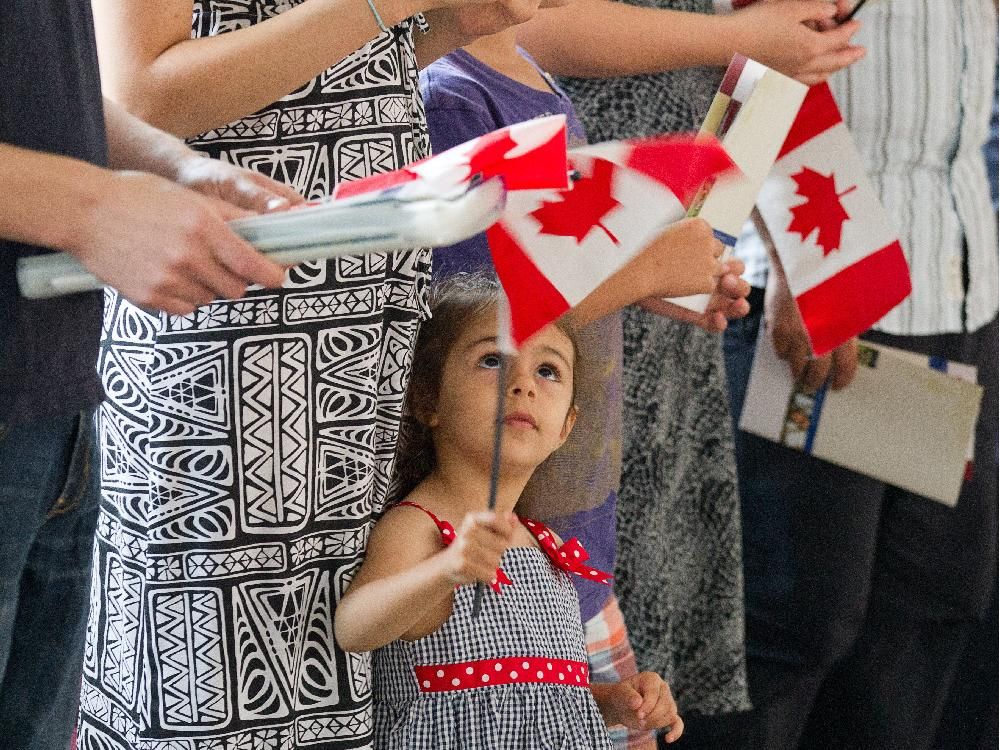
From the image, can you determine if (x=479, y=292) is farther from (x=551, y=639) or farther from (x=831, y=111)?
(x=831, y=111)

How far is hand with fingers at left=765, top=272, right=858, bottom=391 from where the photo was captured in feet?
6.34

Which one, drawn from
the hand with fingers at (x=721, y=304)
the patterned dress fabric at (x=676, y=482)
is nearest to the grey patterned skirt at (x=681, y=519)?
the patterned dress fabric at (x=676, y=482)

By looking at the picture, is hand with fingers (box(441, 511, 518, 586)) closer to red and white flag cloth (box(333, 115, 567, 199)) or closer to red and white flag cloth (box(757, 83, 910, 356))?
red and white flag cloth (box(333, 115, 567, 199))

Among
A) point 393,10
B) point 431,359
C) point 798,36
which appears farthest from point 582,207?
point 798,36

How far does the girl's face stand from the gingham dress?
0.30 ft

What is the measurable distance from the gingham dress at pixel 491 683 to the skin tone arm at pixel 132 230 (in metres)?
0.50

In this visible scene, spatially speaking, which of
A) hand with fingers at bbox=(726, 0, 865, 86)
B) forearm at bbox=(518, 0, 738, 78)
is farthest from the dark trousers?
forearm at bbox=(518, 0, 738, 78)

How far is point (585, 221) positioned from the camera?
1.02 m

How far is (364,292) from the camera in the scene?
41.2 inches

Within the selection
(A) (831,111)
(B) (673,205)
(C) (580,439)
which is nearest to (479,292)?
(C) (580,439)

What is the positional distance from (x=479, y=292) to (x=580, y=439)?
0.20m

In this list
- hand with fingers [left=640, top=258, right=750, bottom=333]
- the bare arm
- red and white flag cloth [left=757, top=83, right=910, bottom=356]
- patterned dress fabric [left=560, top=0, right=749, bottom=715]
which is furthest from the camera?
the bare arm

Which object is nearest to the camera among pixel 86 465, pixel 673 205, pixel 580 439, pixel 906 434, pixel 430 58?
pixel 86 465

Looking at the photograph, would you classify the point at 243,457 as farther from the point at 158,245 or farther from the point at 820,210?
the point at 820,210
